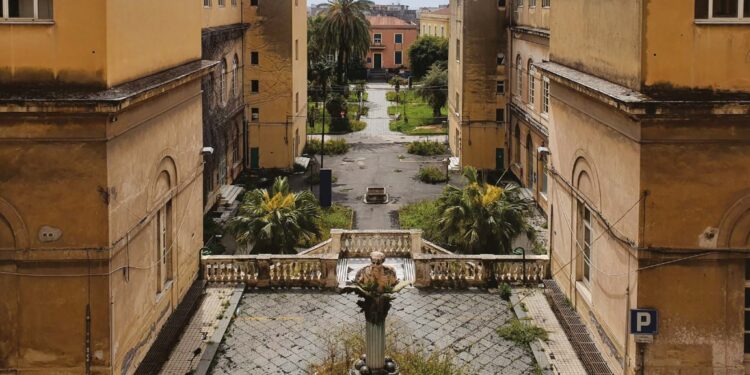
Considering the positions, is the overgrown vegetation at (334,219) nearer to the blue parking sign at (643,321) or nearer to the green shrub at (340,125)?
the blue parking sign at (643,321)

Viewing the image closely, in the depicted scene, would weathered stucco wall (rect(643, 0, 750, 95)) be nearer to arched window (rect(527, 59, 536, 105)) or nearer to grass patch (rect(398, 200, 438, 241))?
grass patch (rect(398, 200, 438, 241))

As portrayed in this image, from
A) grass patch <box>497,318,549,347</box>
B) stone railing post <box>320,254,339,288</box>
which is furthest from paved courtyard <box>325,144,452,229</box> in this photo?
grass patch <box>497,318,549,347</box>

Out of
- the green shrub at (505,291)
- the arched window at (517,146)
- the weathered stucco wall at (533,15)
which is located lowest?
the green shrub at (505,291)

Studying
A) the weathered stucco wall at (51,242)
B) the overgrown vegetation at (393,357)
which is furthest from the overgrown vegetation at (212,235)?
the weathered stucco wall at (51,242)

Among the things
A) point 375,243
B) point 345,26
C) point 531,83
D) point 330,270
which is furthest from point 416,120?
point 330,270

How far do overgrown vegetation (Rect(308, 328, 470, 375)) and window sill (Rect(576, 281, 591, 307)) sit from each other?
283 centimetres

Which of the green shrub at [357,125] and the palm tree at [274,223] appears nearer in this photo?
the palm tree at [274,223]

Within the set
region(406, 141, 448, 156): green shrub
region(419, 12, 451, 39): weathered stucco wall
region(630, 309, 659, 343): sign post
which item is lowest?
region(630, 309, 659, 343): sign post

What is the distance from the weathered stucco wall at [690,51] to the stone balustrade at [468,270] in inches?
314

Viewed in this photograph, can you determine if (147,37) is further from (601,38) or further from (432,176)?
(432,176)

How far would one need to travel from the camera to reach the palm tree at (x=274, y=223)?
22.3 m

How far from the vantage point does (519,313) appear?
17.5 m

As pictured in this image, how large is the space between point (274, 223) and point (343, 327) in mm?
6201

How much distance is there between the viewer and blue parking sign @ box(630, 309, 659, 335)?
12422mm
